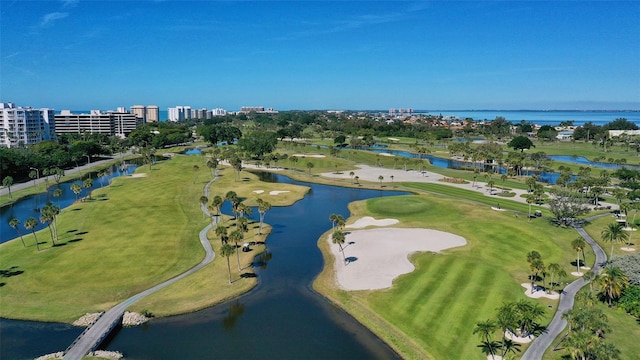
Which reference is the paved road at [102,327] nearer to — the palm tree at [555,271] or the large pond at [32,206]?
the large pond at [32,206]

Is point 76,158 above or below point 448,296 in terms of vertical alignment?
above

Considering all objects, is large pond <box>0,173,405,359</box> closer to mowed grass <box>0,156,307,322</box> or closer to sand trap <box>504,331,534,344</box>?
mowed grass <box>0,156,307,322</box>

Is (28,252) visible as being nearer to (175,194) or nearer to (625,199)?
(175,194)

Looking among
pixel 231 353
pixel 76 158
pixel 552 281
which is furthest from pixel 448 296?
pixel 76 158

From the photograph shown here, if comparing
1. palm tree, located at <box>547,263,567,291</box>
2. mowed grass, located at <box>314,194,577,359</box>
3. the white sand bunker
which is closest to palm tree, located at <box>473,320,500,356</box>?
mowed grass, located at <box>314,194,577,359</box>

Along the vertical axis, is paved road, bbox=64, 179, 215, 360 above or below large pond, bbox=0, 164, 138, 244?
below

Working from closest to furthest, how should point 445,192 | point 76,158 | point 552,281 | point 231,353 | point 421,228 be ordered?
point 231,353, point 552,281, point 421,228, point 445,192, point 76,158

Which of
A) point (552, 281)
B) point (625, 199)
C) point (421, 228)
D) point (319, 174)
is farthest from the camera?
point (319, 174)
